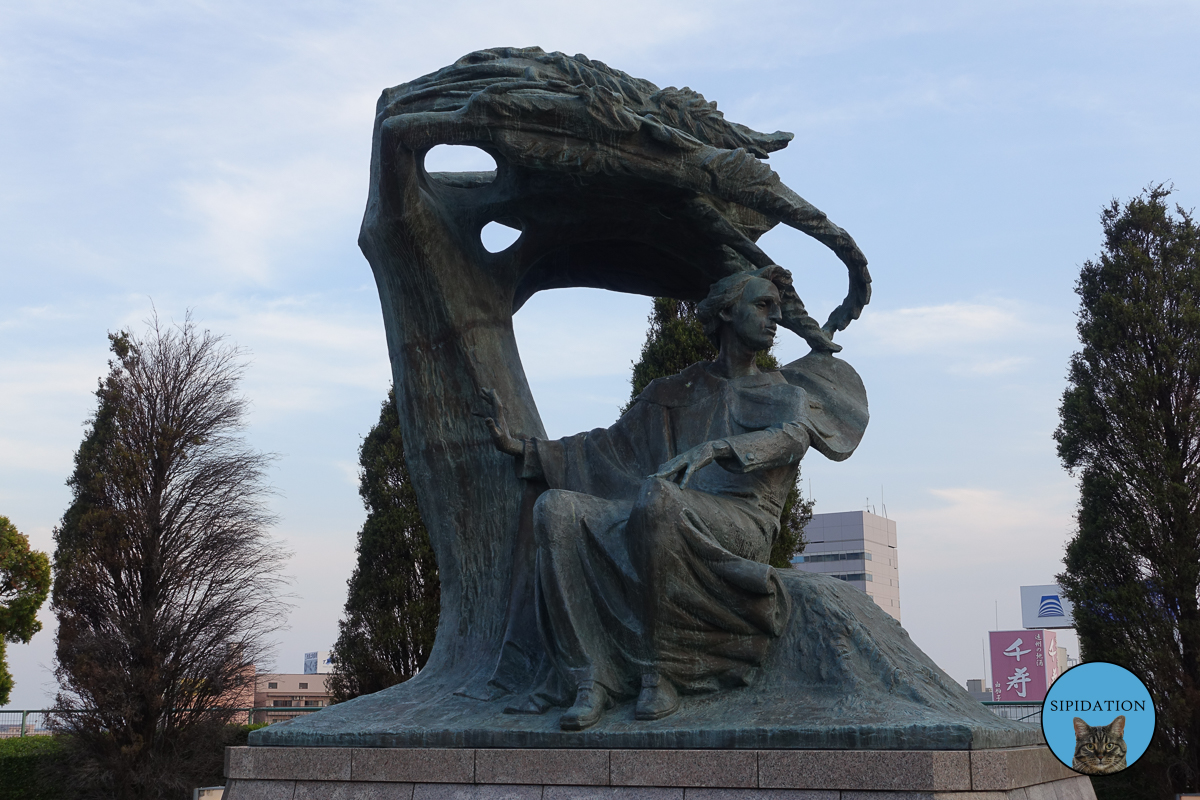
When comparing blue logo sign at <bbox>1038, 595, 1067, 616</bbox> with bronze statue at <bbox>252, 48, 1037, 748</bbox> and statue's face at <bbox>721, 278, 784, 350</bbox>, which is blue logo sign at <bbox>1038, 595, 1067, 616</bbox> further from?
statue's face at <bbox>721, 278, 784, 350</bbox>

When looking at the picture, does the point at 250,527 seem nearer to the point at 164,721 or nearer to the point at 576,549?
the point at 164,721

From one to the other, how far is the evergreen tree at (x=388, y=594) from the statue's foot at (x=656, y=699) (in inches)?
393

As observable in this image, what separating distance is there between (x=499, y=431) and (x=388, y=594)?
32.5ft

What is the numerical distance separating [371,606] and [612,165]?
10651 mm

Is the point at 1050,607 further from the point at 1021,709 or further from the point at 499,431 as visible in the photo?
the point at 499,431

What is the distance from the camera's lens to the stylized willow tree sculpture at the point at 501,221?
5.57m

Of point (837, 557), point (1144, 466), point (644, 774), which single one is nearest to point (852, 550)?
point (837, 557)

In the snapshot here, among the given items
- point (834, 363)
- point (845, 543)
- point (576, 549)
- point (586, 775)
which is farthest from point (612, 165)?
point (845, 543)

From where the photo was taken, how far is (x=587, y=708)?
4617 millimetres

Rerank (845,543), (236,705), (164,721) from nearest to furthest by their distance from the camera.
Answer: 1. (164,721)
2. (236,705)
3. (845,543)

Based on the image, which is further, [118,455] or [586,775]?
[118,455]

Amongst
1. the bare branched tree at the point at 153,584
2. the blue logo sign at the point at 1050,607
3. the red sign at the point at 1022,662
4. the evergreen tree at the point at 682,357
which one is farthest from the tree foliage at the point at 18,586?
the blue logo sign at the point at 1050,607

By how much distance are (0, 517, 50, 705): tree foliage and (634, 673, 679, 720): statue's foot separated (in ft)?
77.2

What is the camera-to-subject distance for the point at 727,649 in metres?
4.74
